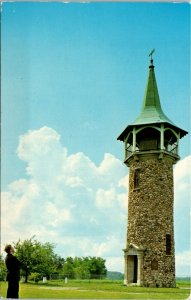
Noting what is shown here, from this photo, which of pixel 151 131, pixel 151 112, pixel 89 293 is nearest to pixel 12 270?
pixel 89 293

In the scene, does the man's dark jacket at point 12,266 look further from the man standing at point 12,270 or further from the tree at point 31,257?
the tree at point 31,257

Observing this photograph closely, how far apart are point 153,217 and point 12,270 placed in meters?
13.3

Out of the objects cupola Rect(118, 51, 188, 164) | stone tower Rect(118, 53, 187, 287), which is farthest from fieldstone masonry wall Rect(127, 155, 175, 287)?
cupola Rect(118, 51, 188, 164)

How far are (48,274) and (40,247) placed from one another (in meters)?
2.22

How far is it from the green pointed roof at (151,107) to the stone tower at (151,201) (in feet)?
0.18

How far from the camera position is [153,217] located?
2289 centimetres

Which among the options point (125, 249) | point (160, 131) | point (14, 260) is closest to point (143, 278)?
→ point (125, 249)

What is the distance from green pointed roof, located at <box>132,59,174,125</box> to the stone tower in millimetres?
54

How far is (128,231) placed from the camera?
2367cm

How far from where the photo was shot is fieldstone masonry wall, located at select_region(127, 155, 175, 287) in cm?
2248

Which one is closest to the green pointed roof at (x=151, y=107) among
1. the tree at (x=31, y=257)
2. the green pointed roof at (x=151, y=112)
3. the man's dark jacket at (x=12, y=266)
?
the green pointed roof at (x=151, y=112)

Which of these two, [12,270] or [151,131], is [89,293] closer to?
[12,270]

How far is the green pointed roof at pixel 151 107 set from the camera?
79.4 feet

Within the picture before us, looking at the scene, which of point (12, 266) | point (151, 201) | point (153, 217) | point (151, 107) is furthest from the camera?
point (151, 107)
